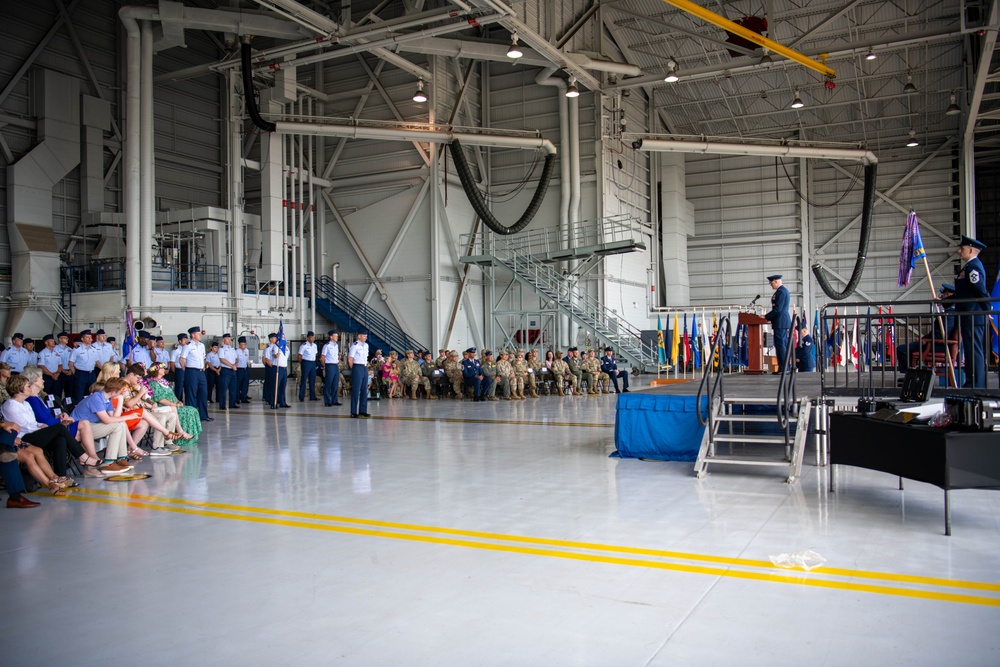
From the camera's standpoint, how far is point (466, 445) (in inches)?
393

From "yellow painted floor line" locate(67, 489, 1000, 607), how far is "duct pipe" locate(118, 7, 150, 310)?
14934 mm

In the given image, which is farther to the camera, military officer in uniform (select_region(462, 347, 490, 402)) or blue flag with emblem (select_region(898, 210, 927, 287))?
military officer in uniform (select_region(462, 347, 490, 402))

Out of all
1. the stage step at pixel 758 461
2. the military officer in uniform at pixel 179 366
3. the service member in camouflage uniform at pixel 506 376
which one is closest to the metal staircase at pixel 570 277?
the service member in camouflage uniform at pixel 506 376

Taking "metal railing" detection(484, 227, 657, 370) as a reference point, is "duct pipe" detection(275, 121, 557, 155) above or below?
above

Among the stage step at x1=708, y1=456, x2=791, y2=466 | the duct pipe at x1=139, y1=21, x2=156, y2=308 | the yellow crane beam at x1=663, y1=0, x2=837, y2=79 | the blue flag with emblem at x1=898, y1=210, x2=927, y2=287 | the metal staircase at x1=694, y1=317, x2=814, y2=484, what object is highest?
the yellow crane beam at x1=663, y1=0, x2=837, y2=79

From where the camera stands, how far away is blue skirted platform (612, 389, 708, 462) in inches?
328

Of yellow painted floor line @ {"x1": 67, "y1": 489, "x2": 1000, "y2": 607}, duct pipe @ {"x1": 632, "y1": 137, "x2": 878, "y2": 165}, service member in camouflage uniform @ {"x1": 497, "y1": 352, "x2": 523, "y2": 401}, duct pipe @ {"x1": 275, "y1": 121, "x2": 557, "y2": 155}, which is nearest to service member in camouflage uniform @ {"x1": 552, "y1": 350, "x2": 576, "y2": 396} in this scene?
service member in camouflage uniform @ {"x1": 497, "y1": 352, "x2": 523, "y2": 401}

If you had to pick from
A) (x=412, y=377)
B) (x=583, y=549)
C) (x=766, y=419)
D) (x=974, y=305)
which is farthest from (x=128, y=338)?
(x=974, y=305)

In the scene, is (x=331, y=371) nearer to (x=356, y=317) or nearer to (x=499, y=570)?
(x=356, y=317)

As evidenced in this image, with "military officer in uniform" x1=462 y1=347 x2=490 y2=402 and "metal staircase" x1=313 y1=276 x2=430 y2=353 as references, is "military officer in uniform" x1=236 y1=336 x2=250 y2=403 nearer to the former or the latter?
"military officer in uniform" x1=462 y1=347 x2=490 y2=402

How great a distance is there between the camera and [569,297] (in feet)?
83.0

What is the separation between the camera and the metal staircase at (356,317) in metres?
27.5

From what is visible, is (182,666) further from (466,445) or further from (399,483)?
(466,445)

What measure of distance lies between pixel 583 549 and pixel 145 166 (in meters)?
19.0
